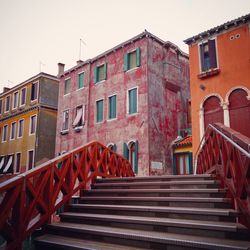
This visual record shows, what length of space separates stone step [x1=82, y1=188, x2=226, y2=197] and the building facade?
1727 cm

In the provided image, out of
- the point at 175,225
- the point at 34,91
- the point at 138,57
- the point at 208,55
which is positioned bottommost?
the point at 175,225

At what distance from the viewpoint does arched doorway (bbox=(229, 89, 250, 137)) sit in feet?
35.7

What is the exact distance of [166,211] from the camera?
13.4 ft

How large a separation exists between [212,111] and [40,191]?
31.8 ft

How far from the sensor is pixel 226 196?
14.1 feet

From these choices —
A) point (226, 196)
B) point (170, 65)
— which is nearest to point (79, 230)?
point (226, 196)

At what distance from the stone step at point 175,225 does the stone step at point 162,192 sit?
0.87 meters

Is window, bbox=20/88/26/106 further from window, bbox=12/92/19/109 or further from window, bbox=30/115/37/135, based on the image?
window, bbox=30/115/37/135

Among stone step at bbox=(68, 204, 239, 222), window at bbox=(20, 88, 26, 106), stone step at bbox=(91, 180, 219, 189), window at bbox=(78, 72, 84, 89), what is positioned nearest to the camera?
stone step at bbox=(68, 204, 239, 222)

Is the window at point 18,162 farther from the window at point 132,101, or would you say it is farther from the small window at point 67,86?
the window at point 132,101

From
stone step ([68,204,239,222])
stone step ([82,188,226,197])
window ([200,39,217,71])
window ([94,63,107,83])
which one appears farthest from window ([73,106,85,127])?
stone step ([68,204,239,222])

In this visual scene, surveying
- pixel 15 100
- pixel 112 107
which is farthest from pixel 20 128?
pixel 112 107

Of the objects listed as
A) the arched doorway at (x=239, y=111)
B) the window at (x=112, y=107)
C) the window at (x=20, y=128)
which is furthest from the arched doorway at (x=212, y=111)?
the window at (x=20, y=128)

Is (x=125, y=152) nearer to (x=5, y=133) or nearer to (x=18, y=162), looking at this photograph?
(x=18, y=162)
